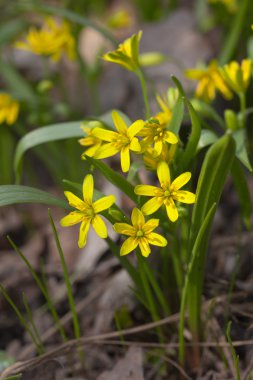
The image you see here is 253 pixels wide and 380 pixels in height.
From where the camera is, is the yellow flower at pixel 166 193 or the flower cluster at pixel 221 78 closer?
the yellow flower at pixel 166 193

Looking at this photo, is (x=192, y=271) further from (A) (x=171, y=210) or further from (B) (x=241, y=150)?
(B) (x=241, y=150)

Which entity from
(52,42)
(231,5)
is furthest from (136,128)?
(231,5)

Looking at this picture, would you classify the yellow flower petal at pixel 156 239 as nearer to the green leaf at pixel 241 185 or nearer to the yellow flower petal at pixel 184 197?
the yellow flower petal at pixel 184 197

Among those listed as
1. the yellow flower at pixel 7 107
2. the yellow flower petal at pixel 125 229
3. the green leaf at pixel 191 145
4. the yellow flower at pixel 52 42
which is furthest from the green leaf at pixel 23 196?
the yellow flower at pixel 52 42

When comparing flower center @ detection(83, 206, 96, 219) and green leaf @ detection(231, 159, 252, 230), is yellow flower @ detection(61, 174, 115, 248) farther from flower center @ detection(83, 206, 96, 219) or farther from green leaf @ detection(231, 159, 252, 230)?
green leaf @ detection(231, 159, 252, 230)

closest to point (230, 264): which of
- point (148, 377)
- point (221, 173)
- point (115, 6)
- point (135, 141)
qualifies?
point (148, 377)

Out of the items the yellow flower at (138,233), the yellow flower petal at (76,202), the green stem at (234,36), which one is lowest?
the yellow flower at (138,233)
